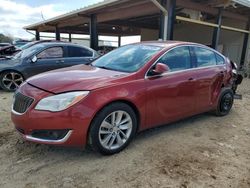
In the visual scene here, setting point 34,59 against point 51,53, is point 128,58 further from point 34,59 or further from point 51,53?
point 51,53

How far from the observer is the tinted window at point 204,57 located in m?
4.53

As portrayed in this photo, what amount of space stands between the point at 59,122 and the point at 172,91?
1849 millimetres

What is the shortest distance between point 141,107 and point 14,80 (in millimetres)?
5250

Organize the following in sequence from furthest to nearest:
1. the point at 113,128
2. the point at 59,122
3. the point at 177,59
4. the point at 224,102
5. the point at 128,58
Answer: the point at 224,102 < the point at 177,59 < the point at 128,58 < the point at 113,128 < the point at 59,122

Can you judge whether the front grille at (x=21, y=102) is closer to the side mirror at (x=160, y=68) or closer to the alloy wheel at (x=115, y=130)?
the alloy wheel at (x=115, y=130)

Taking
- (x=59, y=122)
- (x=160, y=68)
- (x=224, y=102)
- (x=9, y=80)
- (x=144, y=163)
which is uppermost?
(x=160, y=68)

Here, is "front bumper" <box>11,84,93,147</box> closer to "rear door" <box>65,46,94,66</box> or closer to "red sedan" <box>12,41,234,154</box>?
"red sedan" <box>12,41,234,154</box>

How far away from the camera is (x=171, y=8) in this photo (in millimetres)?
8562

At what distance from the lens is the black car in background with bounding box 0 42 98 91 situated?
7281 millimetres

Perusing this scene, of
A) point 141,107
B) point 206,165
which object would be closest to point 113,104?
point 141,107

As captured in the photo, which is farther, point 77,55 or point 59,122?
point 77,55

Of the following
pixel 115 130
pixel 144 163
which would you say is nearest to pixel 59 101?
pixel 115 130

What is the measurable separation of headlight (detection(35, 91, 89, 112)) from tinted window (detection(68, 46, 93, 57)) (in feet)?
17.6

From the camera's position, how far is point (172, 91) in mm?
3908
